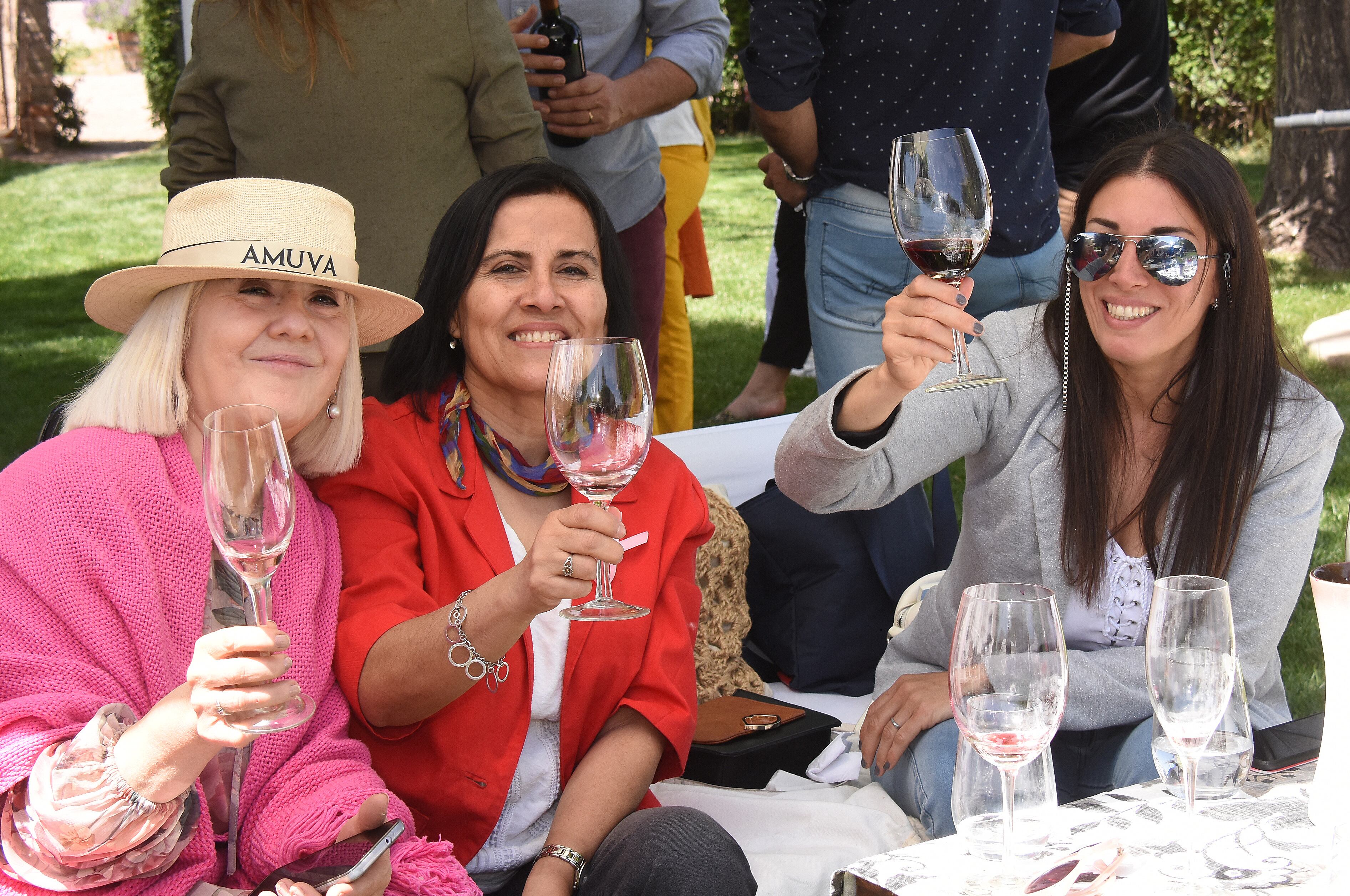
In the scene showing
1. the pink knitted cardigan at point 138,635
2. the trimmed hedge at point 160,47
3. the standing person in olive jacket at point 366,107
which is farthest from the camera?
the trimmed hedge at point 160,47

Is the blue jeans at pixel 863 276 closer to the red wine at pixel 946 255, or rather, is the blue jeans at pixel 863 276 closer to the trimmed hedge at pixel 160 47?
the red wine at pixel 946 255

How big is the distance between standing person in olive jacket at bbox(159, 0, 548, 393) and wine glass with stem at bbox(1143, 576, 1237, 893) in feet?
6.86

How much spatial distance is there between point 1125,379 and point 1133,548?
0.35 metres

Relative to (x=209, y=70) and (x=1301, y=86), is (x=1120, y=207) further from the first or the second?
(x=1301, y=86)

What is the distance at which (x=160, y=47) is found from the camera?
740 inches

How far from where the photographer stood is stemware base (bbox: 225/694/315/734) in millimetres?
1453

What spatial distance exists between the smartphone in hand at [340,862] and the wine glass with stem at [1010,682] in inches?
31.8

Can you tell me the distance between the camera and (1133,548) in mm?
2490

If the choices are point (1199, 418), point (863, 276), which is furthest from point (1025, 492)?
point (863, 276)

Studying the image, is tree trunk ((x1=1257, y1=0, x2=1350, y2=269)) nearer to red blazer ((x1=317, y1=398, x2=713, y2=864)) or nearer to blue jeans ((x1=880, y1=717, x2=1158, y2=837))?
blue jeans ((x1=880, y1=717, x2=1158, y2=837))

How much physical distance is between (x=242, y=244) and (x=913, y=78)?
183cm

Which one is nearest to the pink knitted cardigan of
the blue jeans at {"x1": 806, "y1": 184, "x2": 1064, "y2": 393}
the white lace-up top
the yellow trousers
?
the white lace-up top

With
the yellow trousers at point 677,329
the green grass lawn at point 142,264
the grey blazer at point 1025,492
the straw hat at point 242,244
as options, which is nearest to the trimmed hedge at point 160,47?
the green grass lawn at point 142,264

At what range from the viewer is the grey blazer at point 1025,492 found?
232cm
